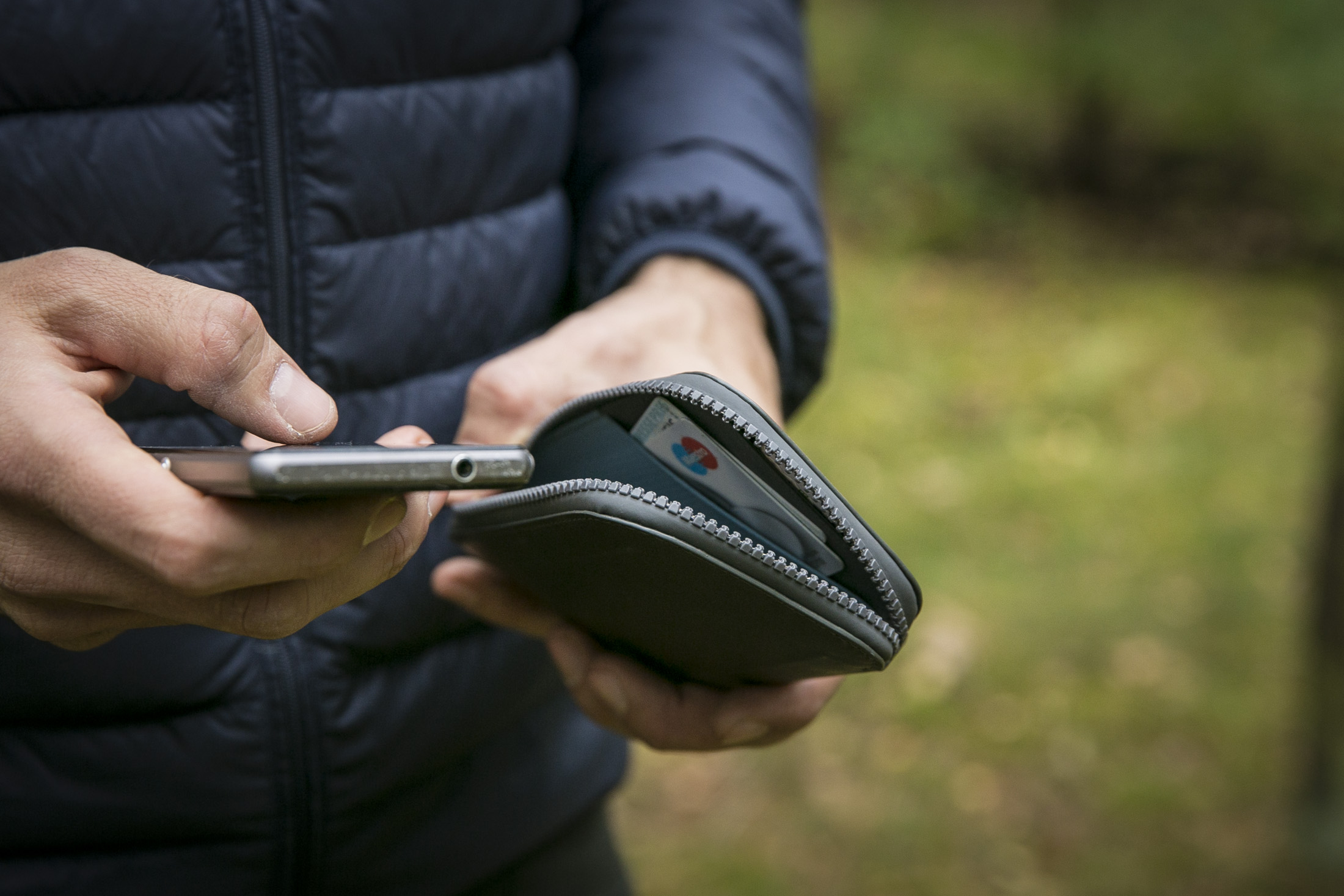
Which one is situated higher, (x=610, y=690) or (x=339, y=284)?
(x=339, y=284)

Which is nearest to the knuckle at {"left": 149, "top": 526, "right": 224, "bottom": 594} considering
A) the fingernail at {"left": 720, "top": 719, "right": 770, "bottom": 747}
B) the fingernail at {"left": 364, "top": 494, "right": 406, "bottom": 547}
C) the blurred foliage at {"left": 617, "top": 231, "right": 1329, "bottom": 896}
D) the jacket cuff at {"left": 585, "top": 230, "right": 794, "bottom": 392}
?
the fingernail at {"left": 364, "top": 494, "right": 406, "bottom": 547}

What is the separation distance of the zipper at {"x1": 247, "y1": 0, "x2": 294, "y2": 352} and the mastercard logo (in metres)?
0.46

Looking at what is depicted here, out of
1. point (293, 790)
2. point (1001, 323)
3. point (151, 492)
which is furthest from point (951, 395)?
point (151, 492)

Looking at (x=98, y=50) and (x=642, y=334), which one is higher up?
(x=98, y=50)

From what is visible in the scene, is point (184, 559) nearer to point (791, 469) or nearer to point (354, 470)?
point (354, 470)

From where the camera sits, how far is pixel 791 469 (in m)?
0.96

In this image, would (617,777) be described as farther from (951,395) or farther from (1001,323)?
(1001,323)

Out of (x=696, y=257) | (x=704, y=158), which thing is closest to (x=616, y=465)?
(x=696, y=257)

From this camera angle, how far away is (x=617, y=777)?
1678 millimetres

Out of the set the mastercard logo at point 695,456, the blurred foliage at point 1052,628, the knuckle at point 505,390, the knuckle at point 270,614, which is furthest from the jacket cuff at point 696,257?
the blurred foliage at point 1052,628

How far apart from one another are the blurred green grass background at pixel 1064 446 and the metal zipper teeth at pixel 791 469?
7.98 ft

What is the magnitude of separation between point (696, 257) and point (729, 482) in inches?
22.4

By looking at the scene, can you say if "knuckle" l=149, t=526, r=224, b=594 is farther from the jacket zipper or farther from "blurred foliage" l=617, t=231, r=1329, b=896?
"blurred foliage" l=617, t=231, r=1329, b=896

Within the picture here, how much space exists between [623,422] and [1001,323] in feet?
20.5
